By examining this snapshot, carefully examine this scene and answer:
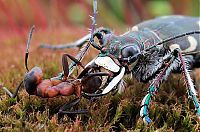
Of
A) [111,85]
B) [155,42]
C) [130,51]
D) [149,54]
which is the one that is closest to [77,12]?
[155,42]

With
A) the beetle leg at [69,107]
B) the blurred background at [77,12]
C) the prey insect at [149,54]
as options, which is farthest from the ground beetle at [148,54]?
the blurred background at [77,12]

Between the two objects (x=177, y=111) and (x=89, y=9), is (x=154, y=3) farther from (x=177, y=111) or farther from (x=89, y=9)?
(x=177, y=111)

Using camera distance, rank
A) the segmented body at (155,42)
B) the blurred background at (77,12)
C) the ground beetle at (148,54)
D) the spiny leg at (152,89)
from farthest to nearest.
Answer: the blurred background at (77,12) → the segmented body at (155,42) → the ground beetle at (148,54) → the spiny leg at (152,89)

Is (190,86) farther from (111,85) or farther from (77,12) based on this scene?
(77,12)

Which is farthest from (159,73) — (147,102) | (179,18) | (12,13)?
(12,13)

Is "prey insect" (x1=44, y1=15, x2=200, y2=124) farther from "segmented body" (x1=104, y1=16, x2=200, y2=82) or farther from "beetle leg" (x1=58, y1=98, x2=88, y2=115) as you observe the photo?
"beetle leg" (x1=58, y1=98, x2=88, y2=115)

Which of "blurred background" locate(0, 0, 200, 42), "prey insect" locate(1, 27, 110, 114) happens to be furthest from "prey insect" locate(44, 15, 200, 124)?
"blurred background" locate(0, 0, 200, 42)

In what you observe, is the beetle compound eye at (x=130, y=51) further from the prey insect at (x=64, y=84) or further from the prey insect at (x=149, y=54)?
the prey insect at (x=64, y=84)
